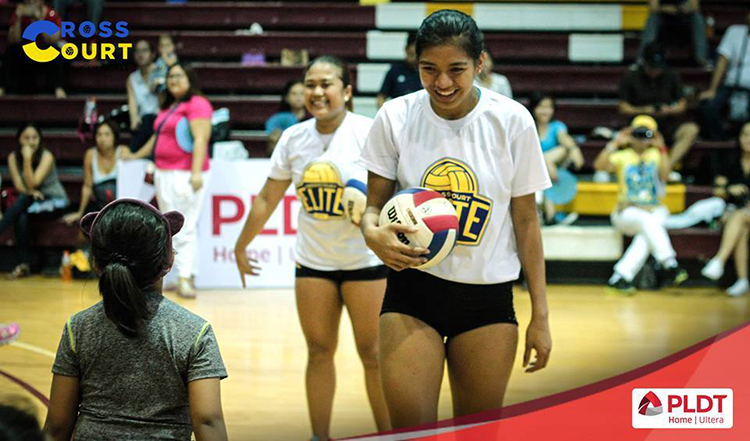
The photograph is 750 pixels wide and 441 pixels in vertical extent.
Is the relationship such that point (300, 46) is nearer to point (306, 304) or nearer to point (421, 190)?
point (306, 304)

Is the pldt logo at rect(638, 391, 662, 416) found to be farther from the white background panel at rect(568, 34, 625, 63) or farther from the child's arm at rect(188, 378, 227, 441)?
the white background panel at rect(568, 34, 625, 63)

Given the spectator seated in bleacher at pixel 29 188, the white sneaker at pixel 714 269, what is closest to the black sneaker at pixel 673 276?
the white sneaker at pixel 714 269

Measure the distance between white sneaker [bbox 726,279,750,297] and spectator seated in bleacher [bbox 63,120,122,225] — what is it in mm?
5457

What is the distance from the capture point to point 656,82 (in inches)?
381

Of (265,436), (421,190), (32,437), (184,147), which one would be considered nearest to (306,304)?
(265,436)

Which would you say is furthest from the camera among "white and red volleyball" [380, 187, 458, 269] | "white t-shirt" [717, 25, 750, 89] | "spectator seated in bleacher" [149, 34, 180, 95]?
"white t-shirt" [717, 25, 750, 89]

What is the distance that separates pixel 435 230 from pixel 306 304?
Answer: 146 centimetres

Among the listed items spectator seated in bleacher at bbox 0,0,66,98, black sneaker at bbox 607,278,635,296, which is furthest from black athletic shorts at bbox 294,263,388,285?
black sneaker at bbox 607,278,635,296

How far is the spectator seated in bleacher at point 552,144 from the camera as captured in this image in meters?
9.19

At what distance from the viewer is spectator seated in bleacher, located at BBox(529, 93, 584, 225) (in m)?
9.19

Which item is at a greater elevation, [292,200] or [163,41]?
[163,41]

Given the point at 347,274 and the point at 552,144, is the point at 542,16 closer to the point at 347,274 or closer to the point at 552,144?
the point at 552,144

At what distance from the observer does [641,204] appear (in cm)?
878

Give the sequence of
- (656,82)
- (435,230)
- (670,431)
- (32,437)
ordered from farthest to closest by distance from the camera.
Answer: (656,82)
(670,431)
(435,230)
(32,437)
